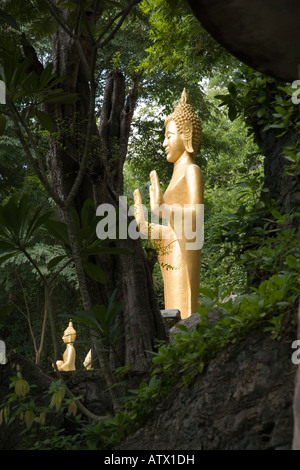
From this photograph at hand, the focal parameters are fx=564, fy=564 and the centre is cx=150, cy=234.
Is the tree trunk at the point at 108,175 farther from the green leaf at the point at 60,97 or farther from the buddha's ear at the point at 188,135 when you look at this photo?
the buddha's ear at the point at 188,135

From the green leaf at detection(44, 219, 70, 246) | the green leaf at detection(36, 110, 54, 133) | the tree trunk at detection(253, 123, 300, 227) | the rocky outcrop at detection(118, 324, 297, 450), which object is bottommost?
the rocky outcrop at detection(118, 324, 297, 450)

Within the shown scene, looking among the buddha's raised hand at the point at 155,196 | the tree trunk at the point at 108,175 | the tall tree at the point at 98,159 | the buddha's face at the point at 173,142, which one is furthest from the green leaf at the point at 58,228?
the buddha's face at the point at 173,142

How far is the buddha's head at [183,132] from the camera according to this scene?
927cm

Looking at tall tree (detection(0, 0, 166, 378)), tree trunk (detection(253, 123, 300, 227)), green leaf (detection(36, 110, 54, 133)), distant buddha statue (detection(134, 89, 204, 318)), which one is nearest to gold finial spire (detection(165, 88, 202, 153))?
distant buddha statue (detection(134, 89, 204, 318))

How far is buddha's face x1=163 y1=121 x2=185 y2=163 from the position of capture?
9289 millimetres

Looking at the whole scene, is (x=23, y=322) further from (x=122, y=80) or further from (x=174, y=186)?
(x=122, y=80)

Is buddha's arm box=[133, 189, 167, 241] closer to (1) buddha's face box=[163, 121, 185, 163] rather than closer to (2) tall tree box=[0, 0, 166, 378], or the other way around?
(1) buddha's face box=[163, 121, 185, 163]

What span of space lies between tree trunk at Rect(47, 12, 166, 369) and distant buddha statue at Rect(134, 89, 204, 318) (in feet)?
9.48

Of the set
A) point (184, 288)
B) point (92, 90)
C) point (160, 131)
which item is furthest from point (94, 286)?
point (160, 131)

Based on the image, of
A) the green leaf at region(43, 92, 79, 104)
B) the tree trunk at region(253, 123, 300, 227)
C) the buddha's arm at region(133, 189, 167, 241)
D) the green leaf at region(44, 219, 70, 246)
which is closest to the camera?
the green leaf at region(44, 219, 70, 246)

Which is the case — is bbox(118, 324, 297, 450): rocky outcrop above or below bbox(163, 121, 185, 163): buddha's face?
below

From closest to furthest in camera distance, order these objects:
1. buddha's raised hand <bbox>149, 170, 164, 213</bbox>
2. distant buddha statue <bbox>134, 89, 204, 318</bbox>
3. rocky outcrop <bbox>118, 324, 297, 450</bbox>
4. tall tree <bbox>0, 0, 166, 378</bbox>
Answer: rocky outcrop <bbox>118, 324, 297, 450</bbox>, tall tree <bbox>0, 0, 166, 378</bbox>, distant buddha statue <bbox>134, 89, 204, 318</bbox>, buddha's raised hand <bbox>149, 170, 164, 213</bbox>

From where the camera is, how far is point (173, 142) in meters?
9.29

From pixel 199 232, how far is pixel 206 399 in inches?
280
